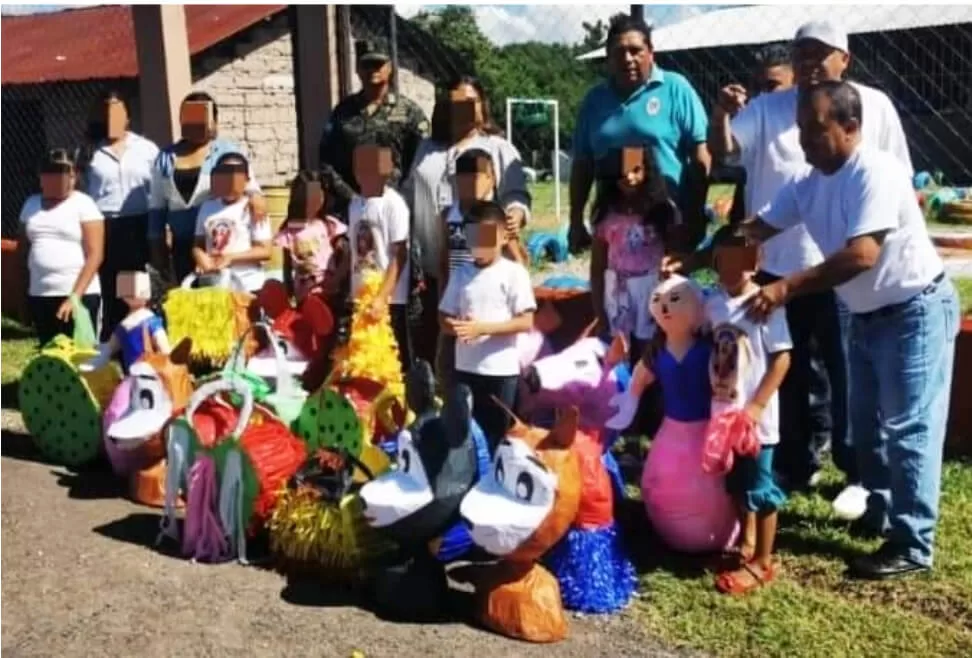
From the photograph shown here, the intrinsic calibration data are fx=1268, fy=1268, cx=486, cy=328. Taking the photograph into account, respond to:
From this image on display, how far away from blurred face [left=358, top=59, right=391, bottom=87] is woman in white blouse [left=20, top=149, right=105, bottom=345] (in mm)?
1578

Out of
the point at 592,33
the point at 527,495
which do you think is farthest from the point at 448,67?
the point at 527,495

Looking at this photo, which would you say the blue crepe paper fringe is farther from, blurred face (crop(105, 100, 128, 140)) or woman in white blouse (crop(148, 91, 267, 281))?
blurred face (crop(105, 100, 128, 140))

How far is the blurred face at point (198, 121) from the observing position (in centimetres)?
632

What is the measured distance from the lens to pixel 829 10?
15.8 m

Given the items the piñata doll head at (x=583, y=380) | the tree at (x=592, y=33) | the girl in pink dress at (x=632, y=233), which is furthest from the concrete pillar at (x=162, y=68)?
the piñata doll head at (x=583, y=380)

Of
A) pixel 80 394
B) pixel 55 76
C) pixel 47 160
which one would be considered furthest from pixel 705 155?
pixel 55 76

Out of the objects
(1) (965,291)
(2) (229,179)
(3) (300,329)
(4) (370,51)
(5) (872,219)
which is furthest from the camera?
(1) (965,291)

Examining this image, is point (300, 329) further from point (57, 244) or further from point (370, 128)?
point (57, 244)

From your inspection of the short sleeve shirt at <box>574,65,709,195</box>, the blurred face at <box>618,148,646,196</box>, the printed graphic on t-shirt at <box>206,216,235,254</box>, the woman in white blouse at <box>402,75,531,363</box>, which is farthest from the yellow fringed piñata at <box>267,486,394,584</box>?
the printed graphic on t-shirt at <box>206,216,235,254</box>

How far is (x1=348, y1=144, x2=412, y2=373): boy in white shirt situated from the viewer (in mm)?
5508

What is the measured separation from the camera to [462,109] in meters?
5.39

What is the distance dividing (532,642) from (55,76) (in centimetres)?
1778

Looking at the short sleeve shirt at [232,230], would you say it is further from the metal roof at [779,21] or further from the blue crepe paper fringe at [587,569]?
the metal roof at [779,21]

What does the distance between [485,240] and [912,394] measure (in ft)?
5.05
